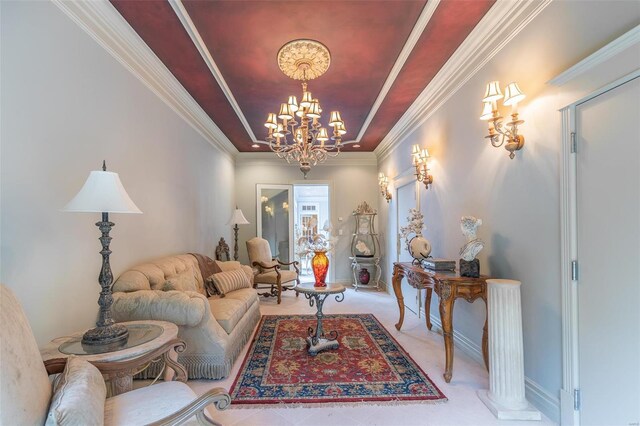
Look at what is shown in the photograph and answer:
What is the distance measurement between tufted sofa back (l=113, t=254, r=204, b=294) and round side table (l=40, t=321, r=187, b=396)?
0.58m

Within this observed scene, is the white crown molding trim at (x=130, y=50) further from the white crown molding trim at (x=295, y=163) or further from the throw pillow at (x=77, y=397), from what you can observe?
the white crown molding trim at (x=295, y=163)

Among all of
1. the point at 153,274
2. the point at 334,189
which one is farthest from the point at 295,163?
the point at 153,274

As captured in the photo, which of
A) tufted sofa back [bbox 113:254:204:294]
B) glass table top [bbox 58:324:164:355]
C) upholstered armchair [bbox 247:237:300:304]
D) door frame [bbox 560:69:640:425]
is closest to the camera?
glass table top [bbox 58:324:164:355]

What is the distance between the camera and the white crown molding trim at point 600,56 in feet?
4.85

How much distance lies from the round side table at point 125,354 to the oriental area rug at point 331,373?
30.4 inches

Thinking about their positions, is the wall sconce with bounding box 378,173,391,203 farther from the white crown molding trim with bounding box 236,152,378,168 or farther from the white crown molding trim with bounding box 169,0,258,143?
the white crown molding trim with bounding box 169,0,258,143

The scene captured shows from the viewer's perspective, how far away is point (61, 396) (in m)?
1.14

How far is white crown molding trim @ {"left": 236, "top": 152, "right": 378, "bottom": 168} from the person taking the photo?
685 centimetres

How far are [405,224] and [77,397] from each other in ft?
15.0

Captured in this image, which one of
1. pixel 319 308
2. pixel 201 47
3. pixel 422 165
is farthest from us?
pixel 422 165

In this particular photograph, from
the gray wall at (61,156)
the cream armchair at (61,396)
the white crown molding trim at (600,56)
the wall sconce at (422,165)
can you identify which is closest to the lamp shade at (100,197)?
the gray wall at (61,156)

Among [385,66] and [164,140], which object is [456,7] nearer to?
[385,66]

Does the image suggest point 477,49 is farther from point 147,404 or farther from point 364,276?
point 364,276

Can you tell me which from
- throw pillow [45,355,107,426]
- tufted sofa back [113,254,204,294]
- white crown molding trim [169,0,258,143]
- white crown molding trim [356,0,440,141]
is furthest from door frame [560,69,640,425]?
tufted sofa back [113,254,204,294]
